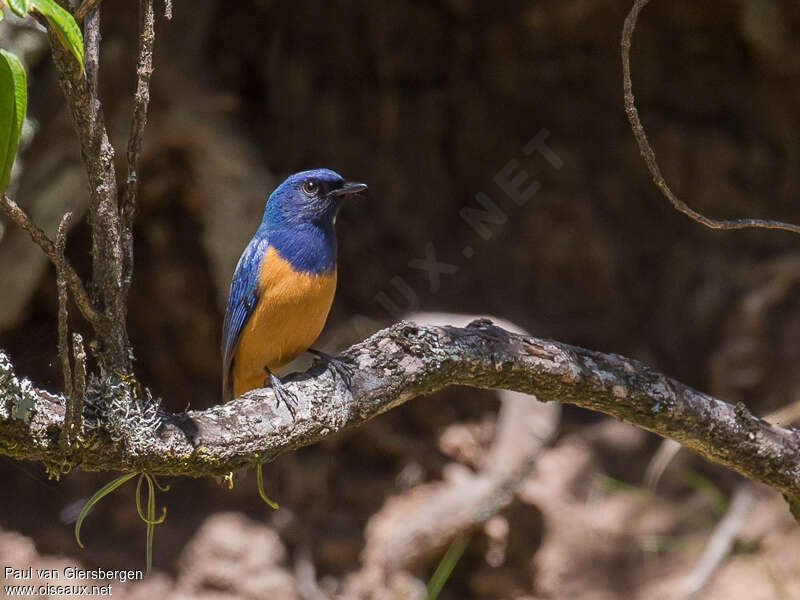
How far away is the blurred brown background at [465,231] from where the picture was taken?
18.9 ft

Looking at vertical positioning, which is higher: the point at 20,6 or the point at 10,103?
the point at 20,6

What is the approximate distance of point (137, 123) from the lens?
225 centimetres

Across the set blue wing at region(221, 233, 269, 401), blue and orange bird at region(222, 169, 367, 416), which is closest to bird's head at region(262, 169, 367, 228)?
blue and orange bird at region(222, 169, 367, 416)

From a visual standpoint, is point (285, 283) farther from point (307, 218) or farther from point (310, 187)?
point (310, 187)

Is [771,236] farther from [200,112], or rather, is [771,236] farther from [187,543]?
[187,543]

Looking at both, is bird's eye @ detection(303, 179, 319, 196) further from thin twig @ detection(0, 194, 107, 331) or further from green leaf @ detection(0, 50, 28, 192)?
green leaf @ detection(0, 50, 28, 192)

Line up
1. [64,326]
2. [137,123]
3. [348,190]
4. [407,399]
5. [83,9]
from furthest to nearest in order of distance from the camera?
[348,190] → [407,399] → [137,123] → [83,9] → [64,326]

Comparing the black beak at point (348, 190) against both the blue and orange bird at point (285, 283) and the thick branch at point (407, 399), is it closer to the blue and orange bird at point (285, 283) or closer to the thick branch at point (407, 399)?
the blue and orange bird at point (285, 283)

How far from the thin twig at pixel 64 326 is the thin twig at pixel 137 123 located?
14.5 inches

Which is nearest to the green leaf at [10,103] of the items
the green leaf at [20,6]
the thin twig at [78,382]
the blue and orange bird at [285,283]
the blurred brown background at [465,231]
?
the green leaf at [20,6]

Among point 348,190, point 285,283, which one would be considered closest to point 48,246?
point 285,283

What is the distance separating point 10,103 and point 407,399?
4.75 ft

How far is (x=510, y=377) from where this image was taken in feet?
8.91

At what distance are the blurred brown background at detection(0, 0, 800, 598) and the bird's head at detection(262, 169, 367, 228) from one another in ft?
6.08
